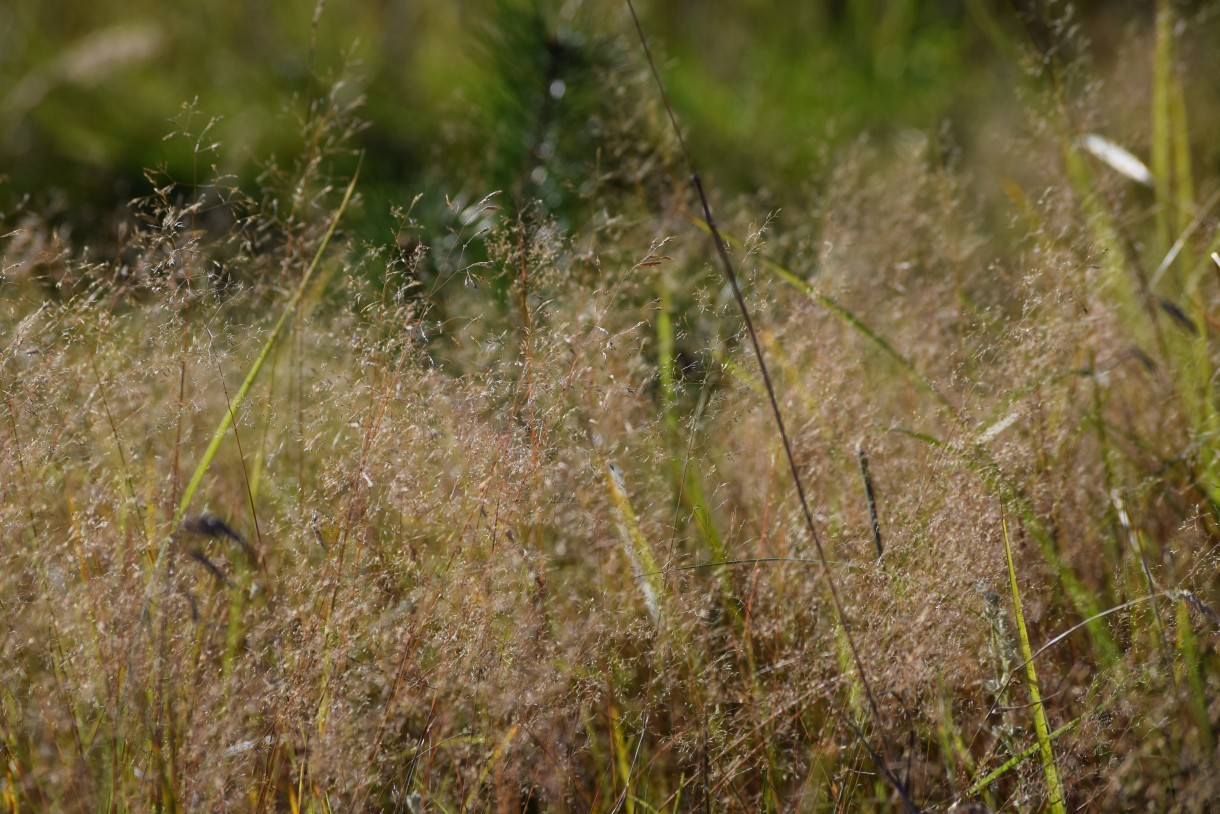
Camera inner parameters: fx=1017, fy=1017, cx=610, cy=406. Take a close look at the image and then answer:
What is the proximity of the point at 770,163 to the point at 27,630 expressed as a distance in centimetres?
266

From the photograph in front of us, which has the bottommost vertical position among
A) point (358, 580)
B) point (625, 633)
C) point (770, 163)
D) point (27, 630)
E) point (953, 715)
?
point (953, 715)

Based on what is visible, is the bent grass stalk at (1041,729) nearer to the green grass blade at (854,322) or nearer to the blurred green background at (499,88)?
the green grass blade at (854,322)

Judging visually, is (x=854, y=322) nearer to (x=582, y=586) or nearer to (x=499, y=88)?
(x=582, y=586)

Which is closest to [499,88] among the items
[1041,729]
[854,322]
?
[854,322]

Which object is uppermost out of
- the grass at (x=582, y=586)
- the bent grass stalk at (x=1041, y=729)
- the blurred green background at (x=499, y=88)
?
the blurred green background at (x=499, y=88)

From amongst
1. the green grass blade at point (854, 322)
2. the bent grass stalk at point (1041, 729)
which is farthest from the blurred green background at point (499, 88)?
the bent grass stalk at point (1041, 729)

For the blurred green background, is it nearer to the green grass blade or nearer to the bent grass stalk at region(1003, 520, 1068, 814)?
the green grass blade

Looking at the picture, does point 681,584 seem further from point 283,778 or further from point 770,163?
point 770,163

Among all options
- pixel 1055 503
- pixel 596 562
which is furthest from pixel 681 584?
pixel 1055 503

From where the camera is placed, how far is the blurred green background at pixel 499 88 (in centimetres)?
246

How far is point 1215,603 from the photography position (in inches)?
55.1

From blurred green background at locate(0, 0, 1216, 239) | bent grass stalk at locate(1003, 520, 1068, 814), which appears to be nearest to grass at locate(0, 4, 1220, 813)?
bent grass stalk at locate(1003, 520, 1068, 814)

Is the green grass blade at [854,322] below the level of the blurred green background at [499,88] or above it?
below

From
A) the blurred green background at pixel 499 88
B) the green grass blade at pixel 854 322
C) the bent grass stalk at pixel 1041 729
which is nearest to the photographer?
the bent grass stalk at pixel 1041 729
